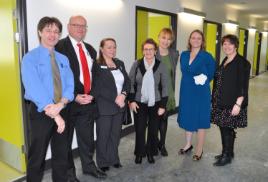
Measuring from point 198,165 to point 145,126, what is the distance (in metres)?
0.80

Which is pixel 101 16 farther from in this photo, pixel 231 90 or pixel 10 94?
pixel 231 90

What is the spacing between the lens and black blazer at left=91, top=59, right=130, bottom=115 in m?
2.67

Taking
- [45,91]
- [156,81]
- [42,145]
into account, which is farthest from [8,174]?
[156,81]

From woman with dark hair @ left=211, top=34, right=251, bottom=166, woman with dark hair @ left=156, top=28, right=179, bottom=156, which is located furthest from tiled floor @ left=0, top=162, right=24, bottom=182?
woman with dark hair @ left=211, top=34, right=251, bottom=166

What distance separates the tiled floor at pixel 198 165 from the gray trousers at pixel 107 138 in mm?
150

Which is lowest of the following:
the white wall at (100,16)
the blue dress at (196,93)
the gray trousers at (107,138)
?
the gray trousers at (107,138)

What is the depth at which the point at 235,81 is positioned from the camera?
296cm

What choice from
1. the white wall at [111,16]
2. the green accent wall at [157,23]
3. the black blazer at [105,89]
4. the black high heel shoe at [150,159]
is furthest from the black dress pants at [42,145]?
the green accent wall at [157,23]

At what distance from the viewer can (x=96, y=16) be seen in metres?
3.43

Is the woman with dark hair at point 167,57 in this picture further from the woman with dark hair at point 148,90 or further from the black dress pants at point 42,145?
the black dress pants at point 42,145

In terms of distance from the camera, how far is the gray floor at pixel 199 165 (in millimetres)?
2871

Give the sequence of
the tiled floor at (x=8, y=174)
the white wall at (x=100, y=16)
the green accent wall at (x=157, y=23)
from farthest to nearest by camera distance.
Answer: the green accent wall at (x=157, y=23)
the tiled floor at (x=8, y=174)
the white wall at (x=100, y=16)

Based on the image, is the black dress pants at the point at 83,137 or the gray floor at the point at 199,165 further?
the gray floor at the point at 199,165

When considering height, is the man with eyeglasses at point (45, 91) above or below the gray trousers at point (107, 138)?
above
